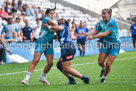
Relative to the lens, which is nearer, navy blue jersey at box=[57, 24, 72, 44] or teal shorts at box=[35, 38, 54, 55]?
navy blue jersey at box=[57, 24, 72, 44]

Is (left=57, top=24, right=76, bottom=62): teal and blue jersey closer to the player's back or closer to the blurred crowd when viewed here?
the player's back

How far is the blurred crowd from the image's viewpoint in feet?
62.0

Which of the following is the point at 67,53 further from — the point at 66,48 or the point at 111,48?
the point at 111,48

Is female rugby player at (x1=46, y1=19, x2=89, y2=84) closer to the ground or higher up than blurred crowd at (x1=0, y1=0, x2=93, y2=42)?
higher up

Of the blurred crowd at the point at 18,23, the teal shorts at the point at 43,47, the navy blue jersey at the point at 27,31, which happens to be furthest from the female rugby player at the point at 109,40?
the navy blue jersey at the point at 27,31

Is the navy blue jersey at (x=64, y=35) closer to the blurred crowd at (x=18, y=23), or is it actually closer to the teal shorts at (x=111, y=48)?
the teal shorts at (x=111, y=48)

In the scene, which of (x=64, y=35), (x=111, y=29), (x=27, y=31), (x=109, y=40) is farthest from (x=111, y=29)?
(x=27, y=31)

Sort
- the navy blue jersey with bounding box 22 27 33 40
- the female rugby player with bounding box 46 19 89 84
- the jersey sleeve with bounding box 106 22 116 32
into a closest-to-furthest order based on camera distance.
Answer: the female rugby player with bounding box 46 19 89 84 < the jersey sleeve with bounding box 106 22 116 32 < the navy blue jersey with bounding box 22 27 33 40

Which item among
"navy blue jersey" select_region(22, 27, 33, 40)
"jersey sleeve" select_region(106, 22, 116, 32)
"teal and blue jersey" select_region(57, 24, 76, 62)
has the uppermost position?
"jersey sleeve" select_region(106, 22, 116, 32)

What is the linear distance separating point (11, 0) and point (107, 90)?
56.5 ft

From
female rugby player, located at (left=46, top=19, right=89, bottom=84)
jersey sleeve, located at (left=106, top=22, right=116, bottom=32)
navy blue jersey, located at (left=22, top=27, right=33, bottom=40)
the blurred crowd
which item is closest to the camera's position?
female rugby player, located at (left=46, top=19, right=89, bottom=84)

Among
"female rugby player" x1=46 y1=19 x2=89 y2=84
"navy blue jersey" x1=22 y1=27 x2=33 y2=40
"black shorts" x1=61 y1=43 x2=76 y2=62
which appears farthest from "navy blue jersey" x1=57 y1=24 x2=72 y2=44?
"navy blue jersey" x1=22 y1=27 x2=33 y2=40

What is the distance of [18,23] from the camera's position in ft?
66.6

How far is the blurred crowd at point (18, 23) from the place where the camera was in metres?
18.9
